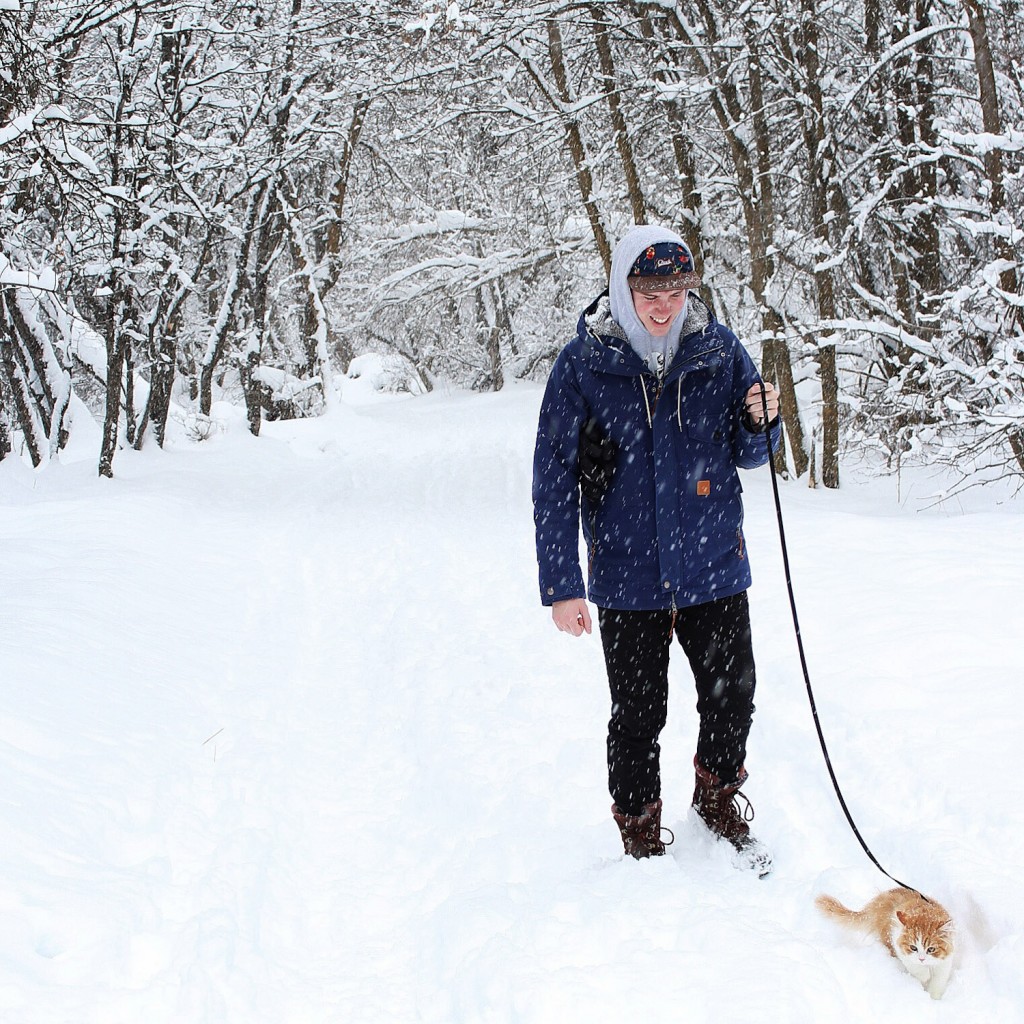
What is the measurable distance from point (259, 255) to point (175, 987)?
45.8 ft

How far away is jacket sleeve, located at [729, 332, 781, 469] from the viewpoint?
276cm

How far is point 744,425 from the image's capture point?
2.77 meters

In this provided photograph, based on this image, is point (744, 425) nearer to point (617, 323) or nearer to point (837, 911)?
point (617, 323)

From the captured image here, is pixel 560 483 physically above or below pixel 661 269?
below

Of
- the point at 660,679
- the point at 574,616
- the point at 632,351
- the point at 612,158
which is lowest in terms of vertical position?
the point at 660,679

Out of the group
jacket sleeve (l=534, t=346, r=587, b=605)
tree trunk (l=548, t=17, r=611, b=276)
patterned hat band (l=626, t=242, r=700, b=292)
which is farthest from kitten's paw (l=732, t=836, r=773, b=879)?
tree trunk (l=548, t=17, r=611, b=276)

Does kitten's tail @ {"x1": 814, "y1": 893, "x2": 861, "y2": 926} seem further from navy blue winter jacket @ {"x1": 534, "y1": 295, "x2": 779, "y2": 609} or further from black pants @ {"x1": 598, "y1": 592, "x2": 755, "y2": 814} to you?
navy blue winter jacket @ {"x1": 534, "y1": 295, "x2": 779, "y2": 609}

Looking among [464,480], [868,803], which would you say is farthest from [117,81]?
[868,803]

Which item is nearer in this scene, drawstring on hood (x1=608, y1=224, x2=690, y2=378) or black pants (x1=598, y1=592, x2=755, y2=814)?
drawstring on hood (x1=608, y1=224, x2=690, y2=378)

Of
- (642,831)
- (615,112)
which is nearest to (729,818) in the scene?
(642,831)

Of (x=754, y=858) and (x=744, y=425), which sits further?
(x=754, y=858)

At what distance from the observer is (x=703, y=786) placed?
10.1ft

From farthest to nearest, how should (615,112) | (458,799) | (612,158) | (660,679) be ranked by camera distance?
(612,158) < (615,112) < (458,799) < (660,679)

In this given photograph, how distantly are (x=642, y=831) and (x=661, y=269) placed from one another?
179cm
